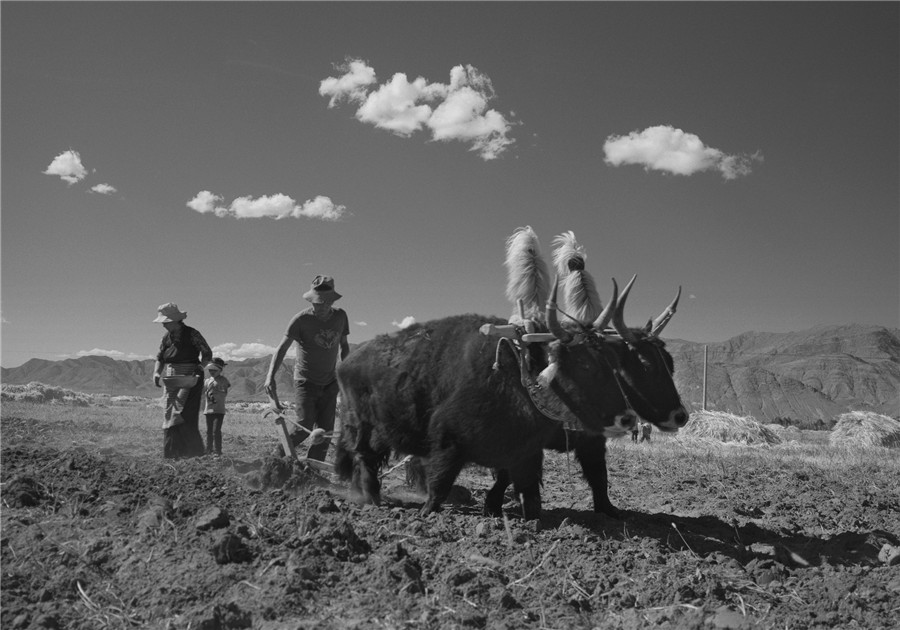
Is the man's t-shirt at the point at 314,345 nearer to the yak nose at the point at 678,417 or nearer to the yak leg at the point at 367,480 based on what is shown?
the yak leg at the point at 367,480

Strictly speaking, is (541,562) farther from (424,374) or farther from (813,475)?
(813,475)

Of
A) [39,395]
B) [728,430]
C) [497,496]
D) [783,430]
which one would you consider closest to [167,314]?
[497,496]

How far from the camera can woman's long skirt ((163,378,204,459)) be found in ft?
25.9

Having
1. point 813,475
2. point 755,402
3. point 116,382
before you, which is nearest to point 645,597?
point 813,475

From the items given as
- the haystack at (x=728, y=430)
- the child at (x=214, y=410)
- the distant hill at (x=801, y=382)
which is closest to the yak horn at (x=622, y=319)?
the child at (x=214, y=410)

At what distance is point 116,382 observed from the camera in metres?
129

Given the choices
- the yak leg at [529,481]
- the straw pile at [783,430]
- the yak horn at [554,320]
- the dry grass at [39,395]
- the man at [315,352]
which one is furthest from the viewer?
the dry grass at [39,395]

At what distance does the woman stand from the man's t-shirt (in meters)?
1.78

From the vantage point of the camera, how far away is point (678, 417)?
14.8 feet

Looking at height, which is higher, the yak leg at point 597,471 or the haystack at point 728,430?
the yak leg at point 597,471

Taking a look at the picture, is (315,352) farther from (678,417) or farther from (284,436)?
(678,417)

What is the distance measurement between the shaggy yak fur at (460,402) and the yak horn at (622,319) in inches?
6.7

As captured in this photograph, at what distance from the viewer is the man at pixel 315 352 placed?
696 centimetres

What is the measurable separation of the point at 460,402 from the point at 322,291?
283 cm
